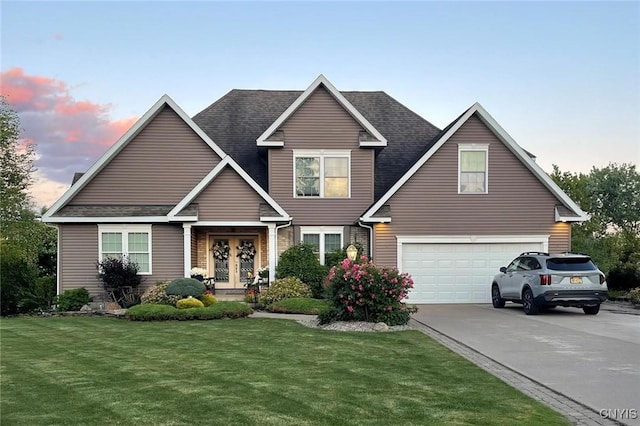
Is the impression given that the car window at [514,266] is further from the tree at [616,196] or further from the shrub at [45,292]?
the tree at [616,196]

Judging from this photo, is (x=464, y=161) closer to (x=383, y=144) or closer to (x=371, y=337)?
(x=383, y=144)

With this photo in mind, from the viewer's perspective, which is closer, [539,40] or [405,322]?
[405,322]

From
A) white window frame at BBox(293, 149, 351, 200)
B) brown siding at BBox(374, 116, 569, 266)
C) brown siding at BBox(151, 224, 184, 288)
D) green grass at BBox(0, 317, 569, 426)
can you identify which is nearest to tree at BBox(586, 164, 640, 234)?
brown siding at BBox(374, 116, 569, 266)

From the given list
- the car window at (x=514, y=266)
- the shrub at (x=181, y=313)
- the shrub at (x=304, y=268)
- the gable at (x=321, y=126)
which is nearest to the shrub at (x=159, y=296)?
the shrub at (x=181, y=313)

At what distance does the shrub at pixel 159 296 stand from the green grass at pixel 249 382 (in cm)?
510

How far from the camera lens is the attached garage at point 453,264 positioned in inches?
884

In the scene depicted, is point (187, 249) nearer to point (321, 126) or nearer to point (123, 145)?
point (123, 145)

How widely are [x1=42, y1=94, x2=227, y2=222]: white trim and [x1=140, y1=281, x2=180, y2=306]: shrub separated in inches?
186

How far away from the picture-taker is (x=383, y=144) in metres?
22.9

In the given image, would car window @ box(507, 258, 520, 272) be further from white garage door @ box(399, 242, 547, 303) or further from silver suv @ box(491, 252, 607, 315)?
white garage door @ box(399, 242, 547, 303)

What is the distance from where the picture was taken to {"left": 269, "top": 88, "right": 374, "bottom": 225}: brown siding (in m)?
23.1

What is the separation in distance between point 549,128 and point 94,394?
22.7 meters

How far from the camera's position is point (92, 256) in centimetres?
2169

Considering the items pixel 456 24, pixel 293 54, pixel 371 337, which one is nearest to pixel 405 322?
pixel 371 337
